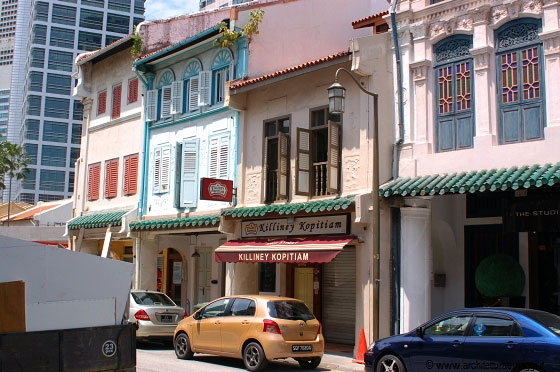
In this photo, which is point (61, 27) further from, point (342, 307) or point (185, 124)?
point (342, 307)

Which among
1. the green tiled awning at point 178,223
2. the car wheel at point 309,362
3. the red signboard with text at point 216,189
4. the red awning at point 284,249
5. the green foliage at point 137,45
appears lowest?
the car wheel at point 309,362

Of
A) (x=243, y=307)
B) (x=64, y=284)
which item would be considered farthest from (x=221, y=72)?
(x=64, y=284)

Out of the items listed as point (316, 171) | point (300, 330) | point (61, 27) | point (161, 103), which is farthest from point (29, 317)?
point (61, 27)

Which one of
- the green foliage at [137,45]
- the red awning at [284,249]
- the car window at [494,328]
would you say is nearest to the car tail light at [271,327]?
the red awning at [284,249]

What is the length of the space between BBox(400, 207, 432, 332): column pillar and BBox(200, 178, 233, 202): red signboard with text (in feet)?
19.6

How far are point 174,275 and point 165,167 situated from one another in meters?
4.88

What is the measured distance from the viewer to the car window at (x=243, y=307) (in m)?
13.4

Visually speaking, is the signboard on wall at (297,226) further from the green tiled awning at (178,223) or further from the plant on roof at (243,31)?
the plant on roof at (243,31)

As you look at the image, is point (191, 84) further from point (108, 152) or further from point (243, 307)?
point (243, 307)

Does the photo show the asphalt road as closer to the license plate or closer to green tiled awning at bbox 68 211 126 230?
the license plate

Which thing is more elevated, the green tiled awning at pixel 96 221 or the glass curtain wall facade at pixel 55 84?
the glass curtain wall facade at pixel 55 84

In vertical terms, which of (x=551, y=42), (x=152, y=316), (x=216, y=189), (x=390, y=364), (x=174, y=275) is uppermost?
(x=551, y=42)

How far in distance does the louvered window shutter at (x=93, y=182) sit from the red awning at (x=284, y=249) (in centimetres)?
985

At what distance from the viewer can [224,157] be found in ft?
67.2
